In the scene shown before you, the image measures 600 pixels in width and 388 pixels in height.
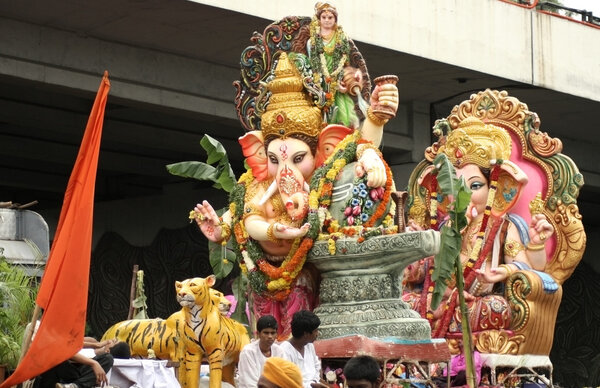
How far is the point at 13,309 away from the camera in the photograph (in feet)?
30.4

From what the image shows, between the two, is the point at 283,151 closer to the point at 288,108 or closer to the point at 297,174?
the point at 297,174

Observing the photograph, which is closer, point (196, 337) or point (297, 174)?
point (196, 337)

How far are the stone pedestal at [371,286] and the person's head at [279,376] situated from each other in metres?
3.81

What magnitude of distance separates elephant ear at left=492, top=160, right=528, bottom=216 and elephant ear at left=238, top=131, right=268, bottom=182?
2.56 meters

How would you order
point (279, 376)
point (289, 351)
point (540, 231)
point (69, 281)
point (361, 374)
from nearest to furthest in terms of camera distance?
point (279, 376) < point (361, 374) < point (69, 281) < point (289, 351) < point (540, 231)

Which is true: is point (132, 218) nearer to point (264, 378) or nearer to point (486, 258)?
point (486, 258)

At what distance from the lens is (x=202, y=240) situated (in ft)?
71.1

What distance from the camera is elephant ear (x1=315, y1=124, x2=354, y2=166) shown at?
10695 millimetres

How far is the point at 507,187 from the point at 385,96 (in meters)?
2.28

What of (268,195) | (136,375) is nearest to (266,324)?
(136,375)

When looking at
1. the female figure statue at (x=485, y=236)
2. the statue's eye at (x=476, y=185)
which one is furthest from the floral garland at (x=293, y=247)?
the statue's eye at (x=476, y=185)

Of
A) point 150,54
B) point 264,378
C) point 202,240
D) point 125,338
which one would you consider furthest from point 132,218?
point 264,378

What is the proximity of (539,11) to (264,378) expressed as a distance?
12.2 m

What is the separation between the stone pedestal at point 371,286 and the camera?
396 inches
